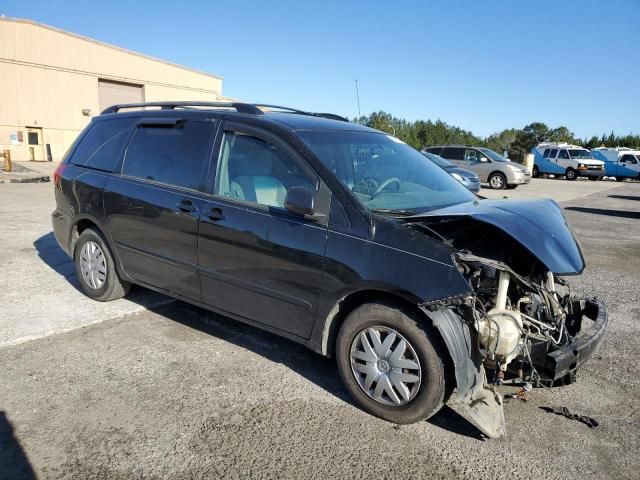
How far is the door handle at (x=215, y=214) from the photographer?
3643mm

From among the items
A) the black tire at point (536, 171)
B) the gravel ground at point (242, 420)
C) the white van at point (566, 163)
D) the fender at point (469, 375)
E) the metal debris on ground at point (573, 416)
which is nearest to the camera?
the gravel ground at point (242, 420)

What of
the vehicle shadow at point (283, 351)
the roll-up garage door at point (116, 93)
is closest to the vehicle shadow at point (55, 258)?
the vehicle shadow at point (283, 351)

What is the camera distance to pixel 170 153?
4.18 metres

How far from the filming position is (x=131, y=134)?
4.60 meters

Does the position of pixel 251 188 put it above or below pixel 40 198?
above

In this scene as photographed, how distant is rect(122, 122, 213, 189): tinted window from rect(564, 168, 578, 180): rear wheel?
31912 millimetres

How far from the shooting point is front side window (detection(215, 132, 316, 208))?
3465mm

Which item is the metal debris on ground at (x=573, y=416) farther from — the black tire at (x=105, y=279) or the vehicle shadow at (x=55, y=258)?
the vehicle shadow at (x=55, y=258)

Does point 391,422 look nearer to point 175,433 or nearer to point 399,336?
point 399,336

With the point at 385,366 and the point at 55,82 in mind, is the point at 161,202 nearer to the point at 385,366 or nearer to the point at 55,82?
the point at 385,366

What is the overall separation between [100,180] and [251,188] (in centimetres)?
188

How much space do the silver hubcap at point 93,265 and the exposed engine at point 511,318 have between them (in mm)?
3463

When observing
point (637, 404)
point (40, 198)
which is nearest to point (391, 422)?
point (637, 404)

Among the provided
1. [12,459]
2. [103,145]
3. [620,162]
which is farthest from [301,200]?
[620,162]
